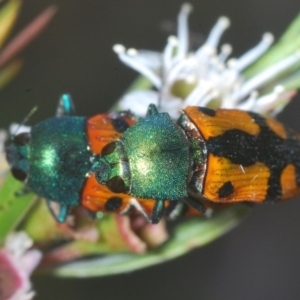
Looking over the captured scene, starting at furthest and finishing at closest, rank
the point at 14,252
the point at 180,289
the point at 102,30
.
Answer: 1. the point at 180,289
2. the point at 102,30
3. the point at 14,252

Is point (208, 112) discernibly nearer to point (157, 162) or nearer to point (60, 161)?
point (157, 162)

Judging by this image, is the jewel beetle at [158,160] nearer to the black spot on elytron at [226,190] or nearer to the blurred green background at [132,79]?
the black spot on elytron at [226,190]

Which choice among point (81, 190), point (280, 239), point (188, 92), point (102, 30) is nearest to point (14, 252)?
point (81, 190)

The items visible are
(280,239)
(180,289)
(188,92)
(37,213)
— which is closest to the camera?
(37,213)

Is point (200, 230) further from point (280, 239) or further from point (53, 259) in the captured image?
point (280, 239)

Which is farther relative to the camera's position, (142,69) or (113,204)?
(142,69)

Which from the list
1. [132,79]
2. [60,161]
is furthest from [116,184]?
[132,79]

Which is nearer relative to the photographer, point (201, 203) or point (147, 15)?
point (201, 203)
